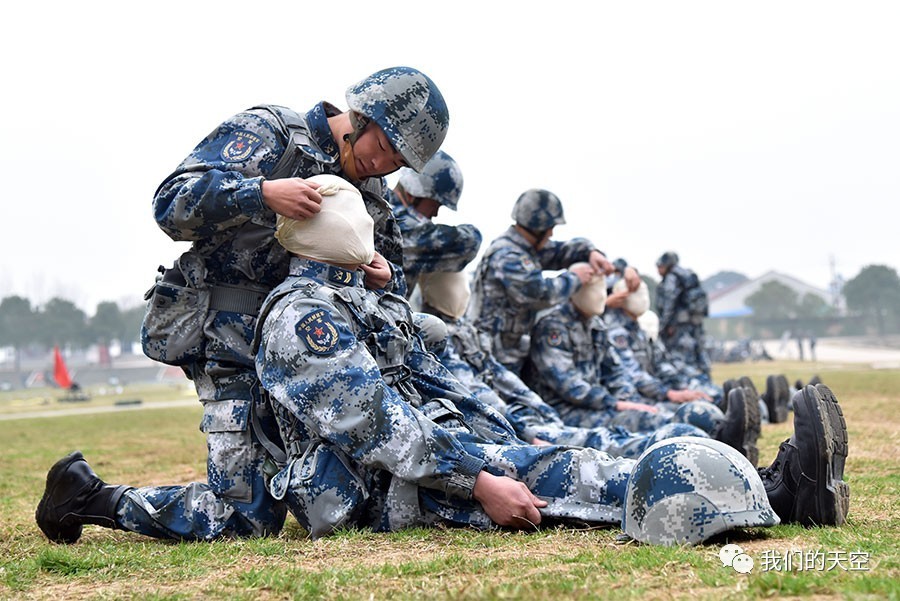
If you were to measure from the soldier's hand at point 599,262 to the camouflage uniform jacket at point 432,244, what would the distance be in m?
1.69

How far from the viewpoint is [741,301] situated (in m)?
102

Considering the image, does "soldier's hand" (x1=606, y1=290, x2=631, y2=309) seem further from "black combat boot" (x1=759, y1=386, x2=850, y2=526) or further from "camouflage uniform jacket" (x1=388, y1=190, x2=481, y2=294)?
"black combat boot" (x1=759, y1=386, x2=850, y2=526)

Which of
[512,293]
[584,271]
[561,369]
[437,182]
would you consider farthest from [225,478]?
[584,271]

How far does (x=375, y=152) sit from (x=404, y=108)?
0.81 ft

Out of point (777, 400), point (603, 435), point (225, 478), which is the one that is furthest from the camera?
point (777, 400)

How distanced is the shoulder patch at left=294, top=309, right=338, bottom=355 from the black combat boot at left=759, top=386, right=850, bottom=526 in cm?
175

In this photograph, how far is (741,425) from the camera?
6387 mm

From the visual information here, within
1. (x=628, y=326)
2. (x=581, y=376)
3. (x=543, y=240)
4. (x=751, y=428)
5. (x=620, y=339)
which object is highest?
(x=543, y=240)

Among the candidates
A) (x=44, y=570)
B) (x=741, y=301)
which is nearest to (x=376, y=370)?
(x=44, y=570)

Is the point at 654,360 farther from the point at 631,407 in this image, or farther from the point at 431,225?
the point at 431,225

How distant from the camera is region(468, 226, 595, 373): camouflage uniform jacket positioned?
7566mm

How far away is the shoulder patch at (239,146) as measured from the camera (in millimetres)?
4145

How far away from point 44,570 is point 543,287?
474 centimetres

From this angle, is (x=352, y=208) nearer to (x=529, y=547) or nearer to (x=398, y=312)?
(x=398, y=312)
